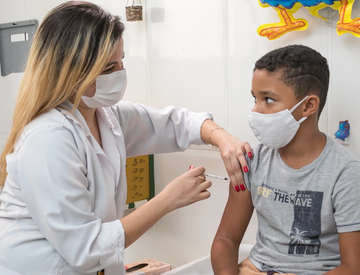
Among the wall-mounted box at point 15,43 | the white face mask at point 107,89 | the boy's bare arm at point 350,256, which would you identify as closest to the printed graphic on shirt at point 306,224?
the boy's bare arm at point 350,256

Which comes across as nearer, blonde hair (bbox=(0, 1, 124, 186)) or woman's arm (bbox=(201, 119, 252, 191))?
blonde hair (bbox=(0, 1, 124, 186))

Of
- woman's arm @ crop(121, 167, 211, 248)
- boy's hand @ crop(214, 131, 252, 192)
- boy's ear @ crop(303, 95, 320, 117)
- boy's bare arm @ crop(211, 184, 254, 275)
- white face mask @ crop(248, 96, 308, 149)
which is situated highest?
boy's ear @ crop(303, 95, 320, 117)

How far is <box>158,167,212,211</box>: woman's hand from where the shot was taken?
1395mm

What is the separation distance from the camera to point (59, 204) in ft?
4.08

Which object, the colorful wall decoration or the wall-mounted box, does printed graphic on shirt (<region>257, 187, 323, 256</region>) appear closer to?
the colorful wall decoration

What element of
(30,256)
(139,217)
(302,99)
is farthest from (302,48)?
(30,256)

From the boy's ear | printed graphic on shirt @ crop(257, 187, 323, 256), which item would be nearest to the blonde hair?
the boy's ear

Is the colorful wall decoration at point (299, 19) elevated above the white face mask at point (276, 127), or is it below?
above

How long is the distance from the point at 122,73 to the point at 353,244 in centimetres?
102

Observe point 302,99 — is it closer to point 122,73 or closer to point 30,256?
point 122,73

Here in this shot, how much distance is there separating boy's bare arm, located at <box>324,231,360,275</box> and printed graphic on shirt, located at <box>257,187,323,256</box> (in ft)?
0.34

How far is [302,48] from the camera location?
138 cm

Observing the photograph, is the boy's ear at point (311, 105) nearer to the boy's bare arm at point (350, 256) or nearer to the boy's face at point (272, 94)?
the boy's face at point (272, 94)

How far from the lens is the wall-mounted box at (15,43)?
3.19 m
